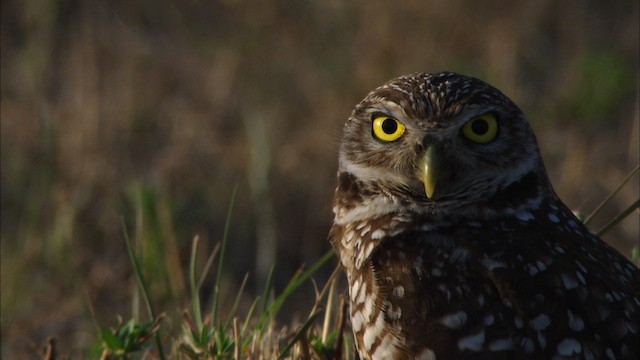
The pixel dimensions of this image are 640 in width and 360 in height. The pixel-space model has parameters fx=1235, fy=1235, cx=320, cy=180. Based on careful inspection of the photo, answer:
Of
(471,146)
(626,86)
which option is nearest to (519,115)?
(471,146)

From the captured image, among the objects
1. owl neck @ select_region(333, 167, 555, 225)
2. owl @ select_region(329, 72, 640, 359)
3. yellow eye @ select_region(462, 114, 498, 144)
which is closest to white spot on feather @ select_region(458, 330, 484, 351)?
owl @ select_region(329, 72, 640, 359)

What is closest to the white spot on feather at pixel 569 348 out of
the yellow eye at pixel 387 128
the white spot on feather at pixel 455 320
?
the white spot on feather at pixel 455 320

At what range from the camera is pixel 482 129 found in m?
3.36

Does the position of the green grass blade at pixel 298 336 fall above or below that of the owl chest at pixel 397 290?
below

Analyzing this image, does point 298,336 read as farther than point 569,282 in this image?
Yes

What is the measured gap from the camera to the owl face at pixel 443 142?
3293 mm

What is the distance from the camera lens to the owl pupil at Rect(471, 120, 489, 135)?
334 centimetres

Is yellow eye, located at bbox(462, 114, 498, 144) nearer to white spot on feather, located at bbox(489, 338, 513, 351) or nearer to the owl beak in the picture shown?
the owl beak

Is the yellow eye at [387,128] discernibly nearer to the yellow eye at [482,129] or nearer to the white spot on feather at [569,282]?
the yellow eye at [482,129]

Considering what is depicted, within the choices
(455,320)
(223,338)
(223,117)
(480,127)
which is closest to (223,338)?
(223,338)

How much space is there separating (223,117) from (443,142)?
357cm

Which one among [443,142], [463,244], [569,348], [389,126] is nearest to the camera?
[569,348]

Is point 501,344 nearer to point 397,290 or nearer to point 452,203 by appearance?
point 397,290

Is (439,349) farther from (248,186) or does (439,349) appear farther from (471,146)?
(248,186)
